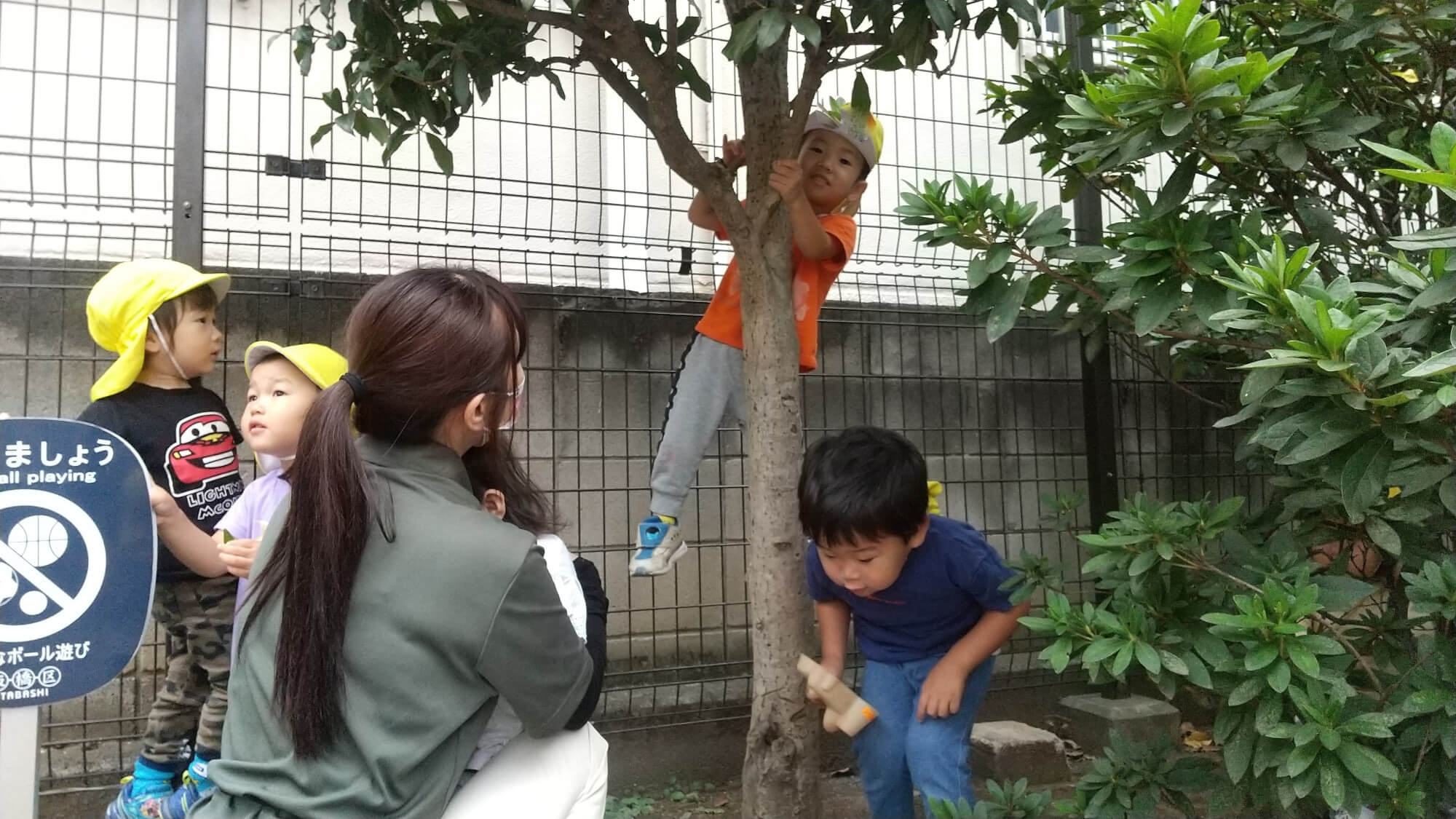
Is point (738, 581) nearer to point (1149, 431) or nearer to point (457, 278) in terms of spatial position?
point (1149, 431)

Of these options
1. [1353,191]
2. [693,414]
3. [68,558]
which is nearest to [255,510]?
[68,558]

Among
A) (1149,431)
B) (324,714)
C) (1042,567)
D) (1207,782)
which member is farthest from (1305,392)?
(1149,431)

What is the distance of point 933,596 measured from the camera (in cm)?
233

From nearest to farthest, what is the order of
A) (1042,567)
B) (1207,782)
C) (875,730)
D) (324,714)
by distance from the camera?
1. (324,714)
2. (1207,782)
3. (1042,567)
4. (875,730)

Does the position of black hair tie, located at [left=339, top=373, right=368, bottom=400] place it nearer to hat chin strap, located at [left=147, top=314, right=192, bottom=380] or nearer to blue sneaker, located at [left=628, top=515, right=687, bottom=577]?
blue sneaker, located at [left=628, top=515, right=687, bottom=577]

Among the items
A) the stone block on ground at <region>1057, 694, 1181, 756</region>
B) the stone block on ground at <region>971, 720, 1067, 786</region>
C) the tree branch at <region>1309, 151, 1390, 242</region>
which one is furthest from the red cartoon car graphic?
the stone block on ground at <region>1057, 694, 1181, 756</region>

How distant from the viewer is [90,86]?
10.1ft

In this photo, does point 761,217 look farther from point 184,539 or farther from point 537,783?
point 184,539

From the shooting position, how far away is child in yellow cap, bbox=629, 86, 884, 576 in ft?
8.64

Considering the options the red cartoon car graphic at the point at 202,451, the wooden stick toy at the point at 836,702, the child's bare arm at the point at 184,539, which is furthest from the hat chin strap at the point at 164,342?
the wooden stick toy at the point at 836,702

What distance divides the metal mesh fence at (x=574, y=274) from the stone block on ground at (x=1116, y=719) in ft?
0.86

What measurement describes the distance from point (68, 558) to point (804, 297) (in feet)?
6.01

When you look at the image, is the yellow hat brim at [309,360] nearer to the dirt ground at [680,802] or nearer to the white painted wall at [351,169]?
the white painted wall at [351,169]

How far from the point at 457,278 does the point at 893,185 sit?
295 centimetres
